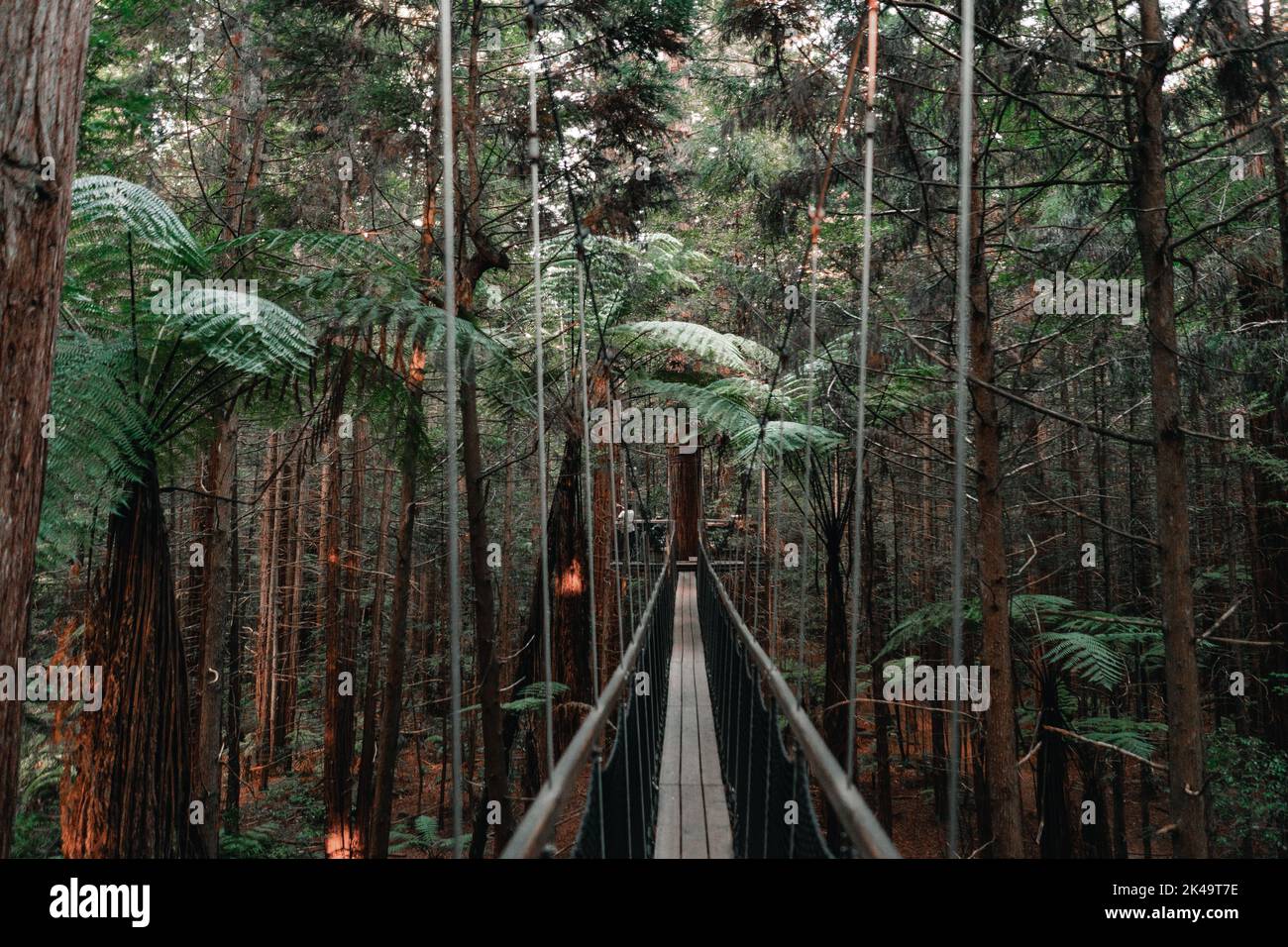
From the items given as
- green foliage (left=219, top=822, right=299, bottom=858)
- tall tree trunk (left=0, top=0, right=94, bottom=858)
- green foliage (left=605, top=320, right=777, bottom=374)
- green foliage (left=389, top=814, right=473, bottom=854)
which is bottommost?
green foliage (left=389, top=814, right=473, bottom=854)

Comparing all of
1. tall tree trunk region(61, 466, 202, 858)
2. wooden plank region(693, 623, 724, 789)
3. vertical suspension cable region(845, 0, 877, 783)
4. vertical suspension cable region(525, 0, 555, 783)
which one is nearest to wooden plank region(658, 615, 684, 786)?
wooden plank region(693, 623, 724, 789)

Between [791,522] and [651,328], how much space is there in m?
10.6

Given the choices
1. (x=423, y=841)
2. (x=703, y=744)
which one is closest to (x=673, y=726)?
(x=703, y=744)

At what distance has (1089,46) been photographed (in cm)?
359

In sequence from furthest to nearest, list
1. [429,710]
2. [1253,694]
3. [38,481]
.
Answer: [429,710]
[1253,694]
[38,481]

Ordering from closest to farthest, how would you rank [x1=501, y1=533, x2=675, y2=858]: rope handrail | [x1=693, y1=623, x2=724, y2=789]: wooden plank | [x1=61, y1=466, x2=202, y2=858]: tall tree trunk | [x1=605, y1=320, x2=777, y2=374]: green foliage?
[x1=501, y1=533, x2=675, y2=858]: rope handrail
[x1=61, y1=466, x2=202, y2=858]: tall tree trunk
[x1=693, y1=623, x2=724, y2=789]: wooden plank
[x1=605, y1=320, x2=777, y2=374]: green foliage

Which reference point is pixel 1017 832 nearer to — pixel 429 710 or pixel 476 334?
pixel 476 334

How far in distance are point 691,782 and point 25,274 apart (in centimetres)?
304

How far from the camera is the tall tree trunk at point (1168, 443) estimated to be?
3707mm

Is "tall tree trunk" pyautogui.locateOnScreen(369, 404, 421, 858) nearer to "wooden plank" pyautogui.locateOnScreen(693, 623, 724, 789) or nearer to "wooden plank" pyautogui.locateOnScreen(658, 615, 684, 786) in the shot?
"wooden plank" pyautogui.locateOnScreen(658, 615, 684, 786)

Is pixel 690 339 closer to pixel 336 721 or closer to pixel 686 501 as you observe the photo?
pixel 336 721

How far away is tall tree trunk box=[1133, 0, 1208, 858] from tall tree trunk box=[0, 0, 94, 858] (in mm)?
4261

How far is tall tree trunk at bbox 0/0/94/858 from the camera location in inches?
72.7

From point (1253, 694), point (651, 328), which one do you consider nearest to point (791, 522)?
point (1253, 694)
